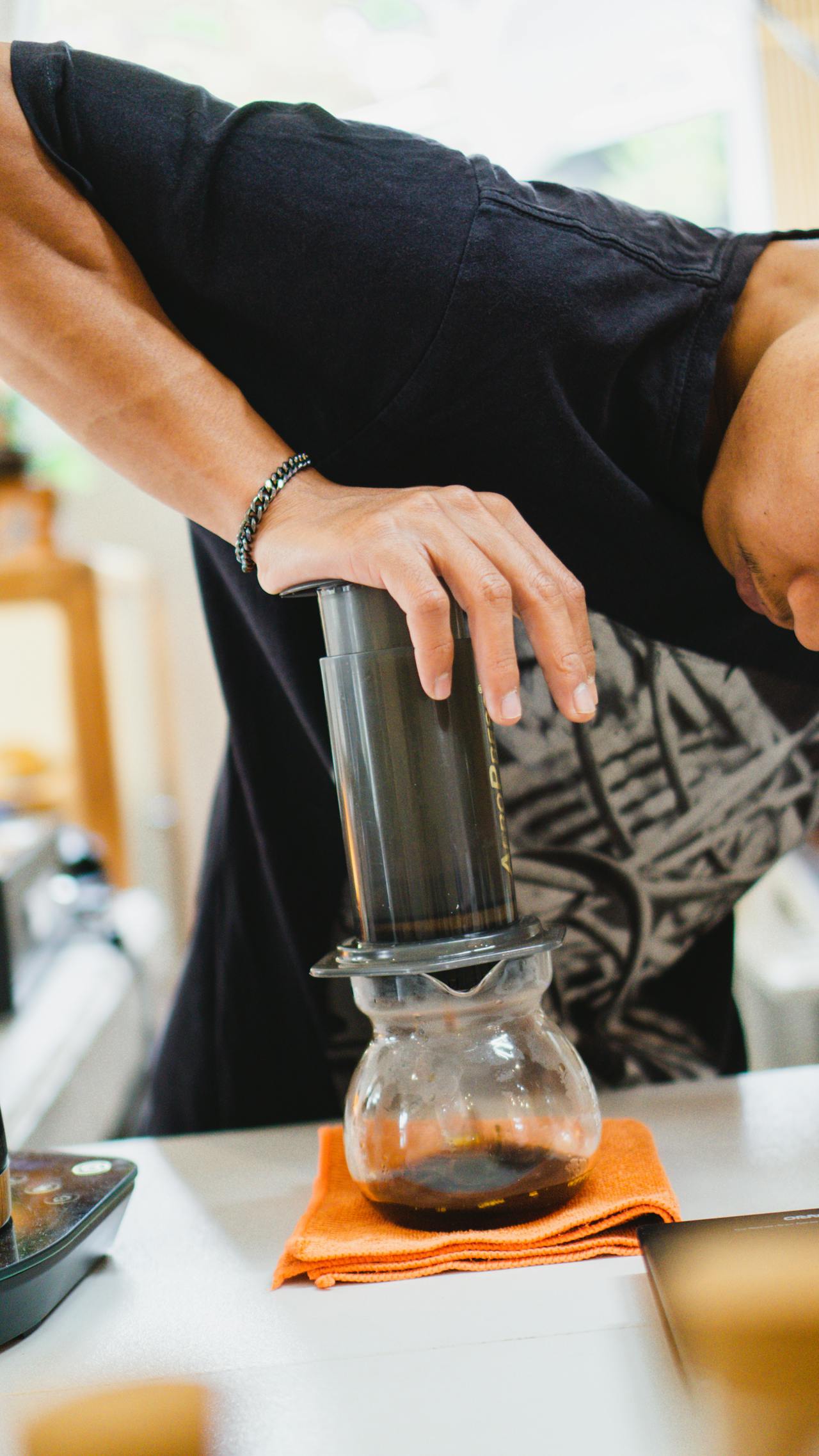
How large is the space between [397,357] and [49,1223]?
52cm

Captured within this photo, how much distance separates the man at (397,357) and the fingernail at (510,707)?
0.04 meters

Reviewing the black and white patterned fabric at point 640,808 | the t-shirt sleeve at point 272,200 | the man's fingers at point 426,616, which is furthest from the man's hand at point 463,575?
the black and white patterned fabric at point 640,808

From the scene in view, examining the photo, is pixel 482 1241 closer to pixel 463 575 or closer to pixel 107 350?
pixel 463 575

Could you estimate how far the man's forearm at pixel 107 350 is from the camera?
71 centimetres

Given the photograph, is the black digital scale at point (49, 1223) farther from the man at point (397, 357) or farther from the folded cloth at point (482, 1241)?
the man at point (397, 357)

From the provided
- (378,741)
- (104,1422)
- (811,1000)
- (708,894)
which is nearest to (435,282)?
(378,741)

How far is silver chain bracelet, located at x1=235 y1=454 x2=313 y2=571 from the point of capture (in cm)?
70

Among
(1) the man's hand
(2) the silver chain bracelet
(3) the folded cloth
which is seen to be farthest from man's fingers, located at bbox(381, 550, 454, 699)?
(3) the folded cloth

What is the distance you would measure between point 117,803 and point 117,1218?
1.83 metres

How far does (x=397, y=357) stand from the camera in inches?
29.0

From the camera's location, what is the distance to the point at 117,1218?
26.6 inches

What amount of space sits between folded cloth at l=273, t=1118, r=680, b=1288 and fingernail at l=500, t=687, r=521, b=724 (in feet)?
0.81

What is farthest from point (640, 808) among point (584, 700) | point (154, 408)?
point (154, 408)

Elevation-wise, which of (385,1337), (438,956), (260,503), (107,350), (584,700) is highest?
(107,350)
